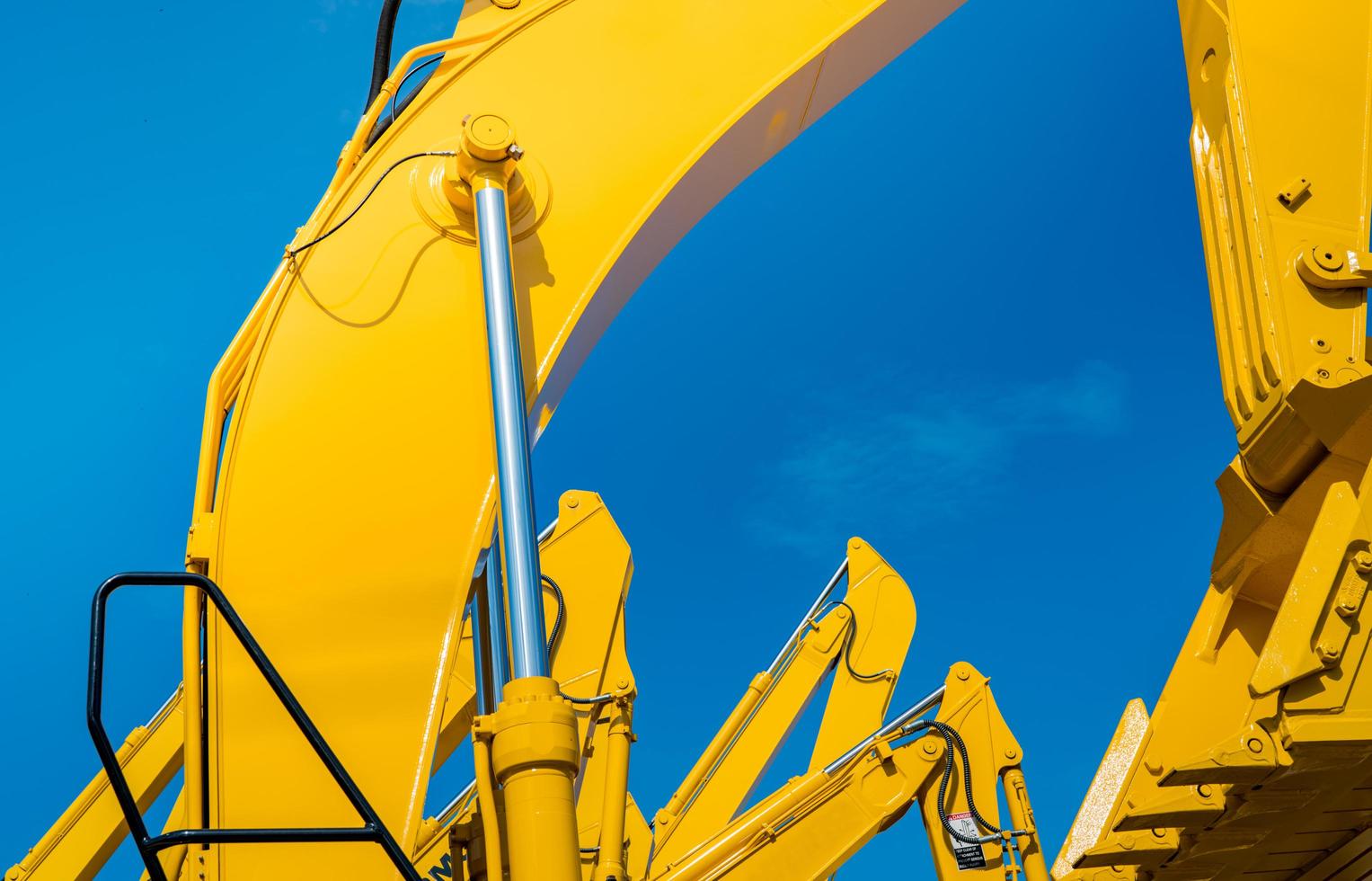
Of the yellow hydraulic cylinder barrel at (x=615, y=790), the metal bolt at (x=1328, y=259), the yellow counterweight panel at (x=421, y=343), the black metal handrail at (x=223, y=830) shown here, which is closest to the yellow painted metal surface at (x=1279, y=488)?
the metal bolt at (x=1328, y=259)

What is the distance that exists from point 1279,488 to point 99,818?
475 centimetres

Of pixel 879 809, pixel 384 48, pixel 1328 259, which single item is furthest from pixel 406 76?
pixel 879 809

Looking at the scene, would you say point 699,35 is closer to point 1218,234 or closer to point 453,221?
point 453,221

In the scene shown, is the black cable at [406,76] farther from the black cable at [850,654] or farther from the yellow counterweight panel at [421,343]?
the black cable at [850,654]

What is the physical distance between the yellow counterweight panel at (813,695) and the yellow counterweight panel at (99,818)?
268 cm

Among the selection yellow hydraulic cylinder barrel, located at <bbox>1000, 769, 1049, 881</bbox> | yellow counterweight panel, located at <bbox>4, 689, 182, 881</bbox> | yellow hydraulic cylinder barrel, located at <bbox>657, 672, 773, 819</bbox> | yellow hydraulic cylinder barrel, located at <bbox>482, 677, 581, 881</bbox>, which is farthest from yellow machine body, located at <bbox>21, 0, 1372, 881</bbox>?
yellow hydraulic cylinder barrel, located at <bbox>657, 672, 773, 819</bbox>

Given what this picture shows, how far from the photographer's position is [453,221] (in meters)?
3.05

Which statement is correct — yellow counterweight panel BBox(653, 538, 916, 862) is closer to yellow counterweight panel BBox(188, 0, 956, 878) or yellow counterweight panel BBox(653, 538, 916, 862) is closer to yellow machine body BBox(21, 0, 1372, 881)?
yellow machine body BBox(21, 0, 1372, 881)

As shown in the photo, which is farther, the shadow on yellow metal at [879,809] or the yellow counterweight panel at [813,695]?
the yellow counterweight panel at [813,695]

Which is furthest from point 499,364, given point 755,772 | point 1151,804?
point 755,772

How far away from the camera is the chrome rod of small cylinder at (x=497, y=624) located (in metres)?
2.73

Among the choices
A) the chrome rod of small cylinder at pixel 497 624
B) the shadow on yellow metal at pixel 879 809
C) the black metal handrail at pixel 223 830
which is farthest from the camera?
the shadow on yellow metal at pixel 879 809

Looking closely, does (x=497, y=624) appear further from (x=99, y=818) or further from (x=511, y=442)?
(x=99, y=818)

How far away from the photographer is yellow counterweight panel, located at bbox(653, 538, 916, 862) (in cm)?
743
